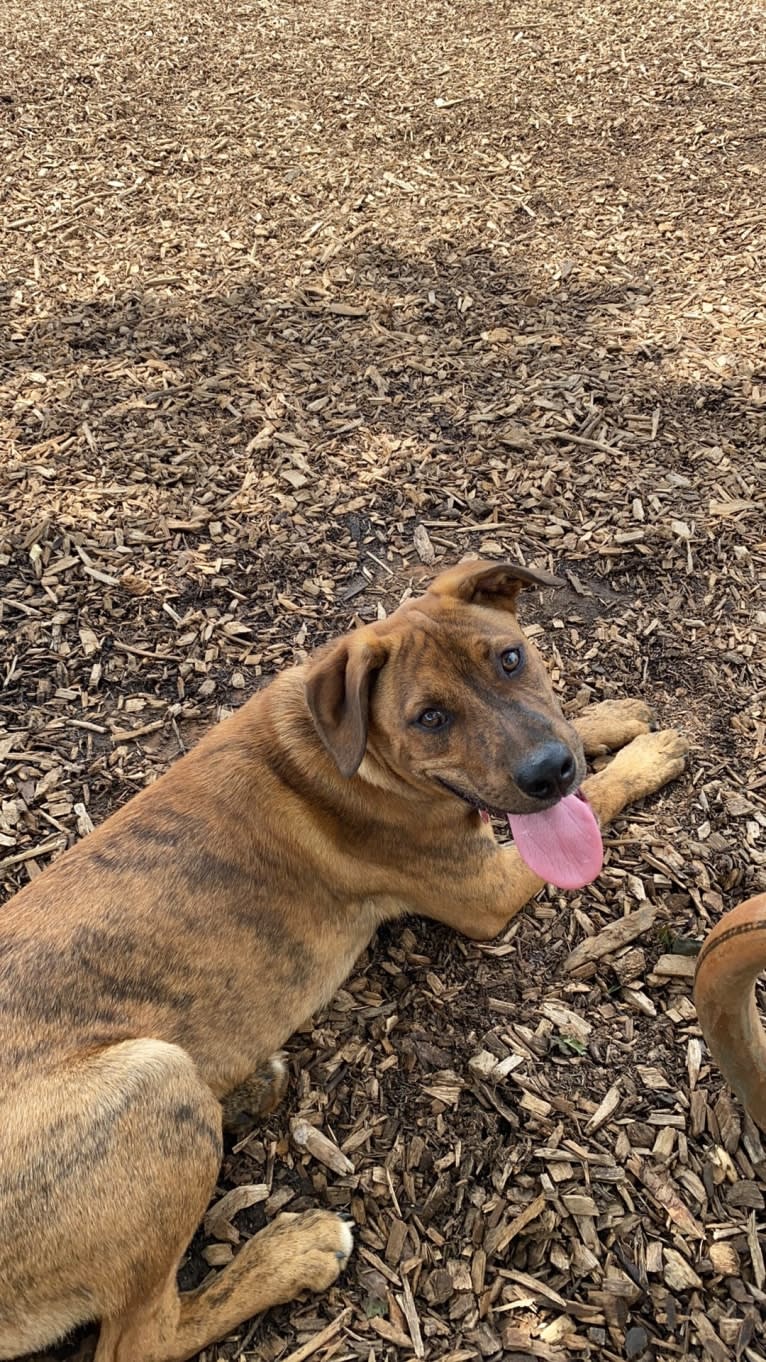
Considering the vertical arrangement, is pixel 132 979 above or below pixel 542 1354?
above

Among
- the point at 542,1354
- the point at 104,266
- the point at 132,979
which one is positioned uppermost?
the point at 104,266

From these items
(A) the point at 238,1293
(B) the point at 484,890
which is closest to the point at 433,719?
(B) the point at 484,890

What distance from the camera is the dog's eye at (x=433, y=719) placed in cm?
A: 367

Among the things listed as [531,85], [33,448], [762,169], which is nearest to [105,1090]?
[33,448]

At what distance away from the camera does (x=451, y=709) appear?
3.66 metres

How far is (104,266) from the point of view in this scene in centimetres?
852

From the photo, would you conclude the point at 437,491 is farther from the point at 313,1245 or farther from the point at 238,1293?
the point at 238,1293

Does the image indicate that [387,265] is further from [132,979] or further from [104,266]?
[132,979]

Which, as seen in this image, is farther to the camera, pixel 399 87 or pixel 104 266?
pixel 399 87

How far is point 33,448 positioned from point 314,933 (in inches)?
180

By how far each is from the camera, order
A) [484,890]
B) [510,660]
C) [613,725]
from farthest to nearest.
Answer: [613,725]
[484,890]
[510,660]

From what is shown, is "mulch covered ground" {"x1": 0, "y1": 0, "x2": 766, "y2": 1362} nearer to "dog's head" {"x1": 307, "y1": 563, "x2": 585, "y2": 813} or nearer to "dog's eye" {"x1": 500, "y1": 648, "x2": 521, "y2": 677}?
"dog's head" {"x1": 307, "y1": 563, "x2": 585, "y2": 813}

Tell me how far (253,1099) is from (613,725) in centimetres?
248

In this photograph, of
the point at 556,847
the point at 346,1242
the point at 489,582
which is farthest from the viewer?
the point at 489,582
